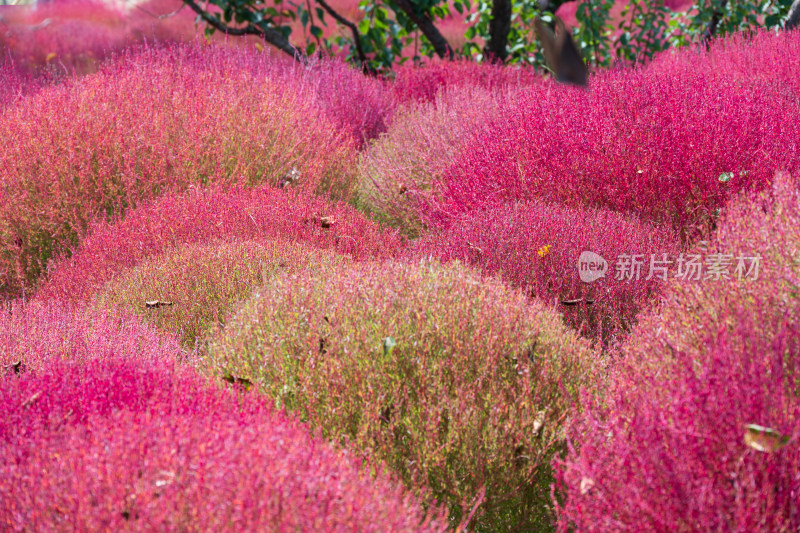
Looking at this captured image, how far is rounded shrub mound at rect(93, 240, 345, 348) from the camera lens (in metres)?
3.09

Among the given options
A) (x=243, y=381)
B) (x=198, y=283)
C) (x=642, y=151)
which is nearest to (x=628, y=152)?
(x=642, y=151)

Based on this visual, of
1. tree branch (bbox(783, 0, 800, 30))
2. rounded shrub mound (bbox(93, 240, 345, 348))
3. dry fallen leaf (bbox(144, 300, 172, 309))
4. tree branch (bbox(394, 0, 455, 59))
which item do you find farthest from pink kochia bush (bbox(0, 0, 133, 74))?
tree branch (bbox(783, 0, 800, 30))

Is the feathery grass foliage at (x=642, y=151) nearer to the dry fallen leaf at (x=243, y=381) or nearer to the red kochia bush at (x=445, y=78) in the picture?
the dry fallen leaf at (x=243, y=381)

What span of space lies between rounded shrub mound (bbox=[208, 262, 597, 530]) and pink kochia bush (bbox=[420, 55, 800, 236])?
1.44m

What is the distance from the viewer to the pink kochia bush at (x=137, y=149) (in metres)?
4.14

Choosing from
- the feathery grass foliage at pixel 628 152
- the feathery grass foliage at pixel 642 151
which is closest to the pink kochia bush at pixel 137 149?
the feathery grass foliage at pixel 628 152

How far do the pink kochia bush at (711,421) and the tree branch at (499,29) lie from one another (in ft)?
24.1

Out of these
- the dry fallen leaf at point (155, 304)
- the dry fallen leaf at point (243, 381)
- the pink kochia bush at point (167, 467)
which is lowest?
the dry fallen leaf at point (155, 304)

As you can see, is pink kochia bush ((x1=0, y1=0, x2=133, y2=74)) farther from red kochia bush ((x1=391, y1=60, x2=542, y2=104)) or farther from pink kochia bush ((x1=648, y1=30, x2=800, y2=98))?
pink kochia bush ((x1=648, y1=30, x2=800, y2=98))

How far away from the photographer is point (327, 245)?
12.3ft

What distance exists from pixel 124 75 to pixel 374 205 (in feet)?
7.85

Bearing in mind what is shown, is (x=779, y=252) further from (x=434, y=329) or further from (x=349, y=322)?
(x=349, y=322)

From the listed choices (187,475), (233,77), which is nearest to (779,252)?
(187,475)

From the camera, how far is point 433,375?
7.01 feet
